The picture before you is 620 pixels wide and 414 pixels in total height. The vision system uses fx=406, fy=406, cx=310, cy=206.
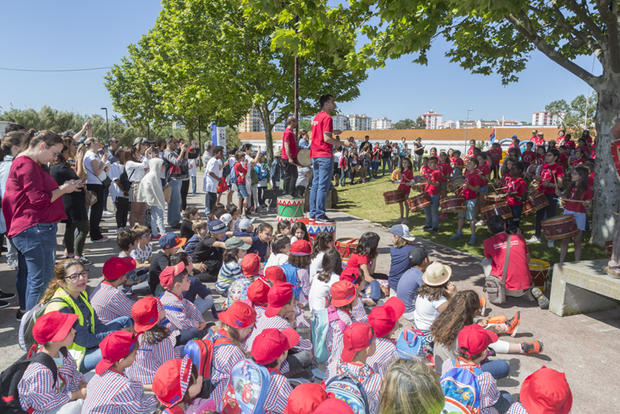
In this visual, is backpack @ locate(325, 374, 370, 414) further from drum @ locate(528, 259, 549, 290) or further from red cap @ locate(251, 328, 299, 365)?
drum @ locate(528, 259, 549, 290)

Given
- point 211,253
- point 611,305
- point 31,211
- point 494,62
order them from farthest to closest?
1. point 494,62
2. point 211,253
3. point 611,305
4. point 31,211

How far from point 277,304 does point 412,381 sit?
183 centimetres

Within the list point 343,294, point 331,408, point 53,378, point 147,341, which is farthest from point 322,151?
point 331,408

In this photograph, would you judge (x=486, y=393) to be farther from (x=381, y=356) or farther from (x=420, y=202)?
(x=420, y=202)

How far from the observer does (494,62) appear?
13.0 meters

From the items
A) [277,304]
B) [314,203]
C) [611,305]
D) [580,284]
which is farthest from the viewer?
[314,203]

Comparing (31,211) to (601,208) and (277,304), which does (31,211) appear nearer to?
(277,304)

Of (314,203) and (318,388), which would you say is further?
(314,203)

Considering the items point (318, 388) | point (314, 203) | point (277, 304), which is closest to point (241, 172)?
point (314, 203)

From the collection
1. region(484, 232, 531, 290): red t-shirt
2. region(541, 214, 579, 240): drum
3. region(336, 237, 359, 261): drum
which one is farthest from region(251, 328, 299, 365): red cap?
region(541, 214, 579, 240): drum

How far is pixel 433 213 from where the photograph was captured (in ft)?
34.0

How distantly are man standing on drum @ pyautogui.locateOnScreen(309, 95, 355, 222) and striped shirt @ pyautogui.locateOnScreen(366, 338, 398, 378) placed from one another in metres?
4.00

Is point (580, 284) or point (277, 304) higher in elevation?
point (277, 304)

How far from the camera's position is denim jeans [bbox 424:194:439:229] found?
10156 millimetres
